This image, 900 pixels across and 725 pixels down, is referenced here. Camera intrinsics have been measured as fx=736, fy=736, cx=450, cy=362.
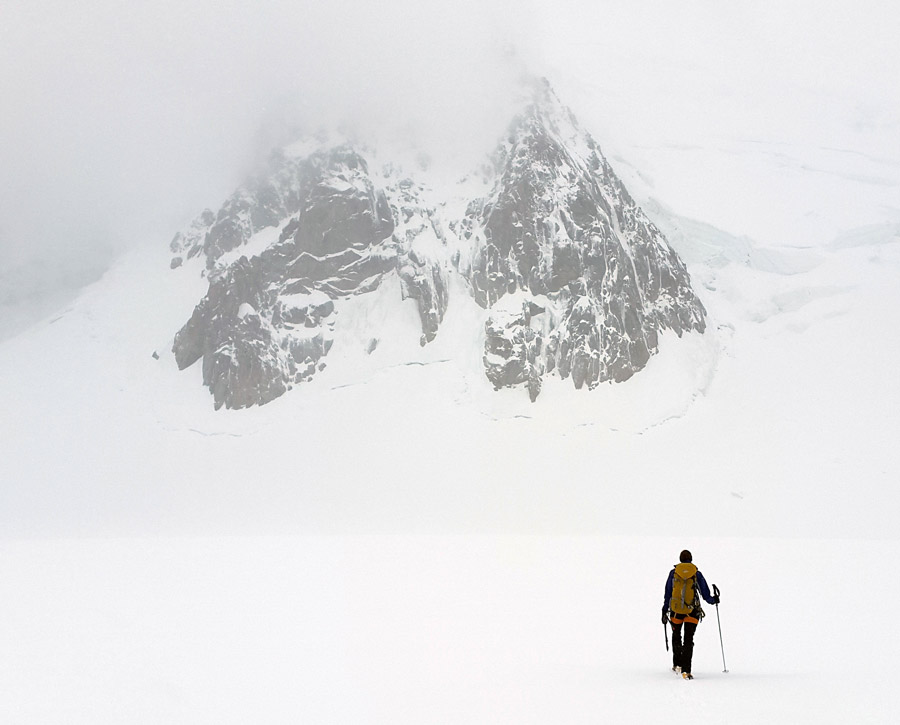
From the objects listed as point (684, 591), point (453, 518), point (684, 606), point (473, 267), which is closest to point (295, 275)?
point (473, 267)

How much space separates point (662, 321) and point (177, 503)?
40710mm

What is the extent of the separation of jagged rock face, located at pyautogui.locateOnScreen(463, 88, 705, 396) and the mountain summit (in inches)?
4.6

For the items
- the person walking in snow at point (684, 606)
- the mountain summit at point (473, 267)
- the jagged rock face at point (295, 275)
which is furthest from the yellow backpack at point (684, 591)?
the jagged rock face at point (295, 275)

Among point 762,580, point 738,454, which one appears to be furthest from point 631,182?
point 762,580

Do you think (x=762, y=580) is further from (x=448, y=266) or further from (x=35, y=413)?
(x=35, y=413)

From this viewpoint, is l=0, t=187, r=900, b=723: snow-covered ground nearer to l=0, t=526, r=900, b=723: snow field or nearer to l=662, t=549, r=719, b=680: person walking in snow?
l=0, t=526, r=900, b=723: snow field

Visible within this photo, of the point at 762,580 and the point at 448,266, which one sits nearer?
the point at 762,580

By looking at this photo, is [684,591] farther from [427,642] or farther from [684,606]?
[427,642]

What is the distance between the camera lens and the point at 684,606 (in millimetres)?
10695

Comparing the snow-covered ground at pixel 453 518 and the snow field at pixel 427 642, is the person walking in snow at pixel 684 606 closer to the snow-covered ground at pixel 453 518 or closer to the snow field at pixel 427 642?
the snow field at pixel 427 642

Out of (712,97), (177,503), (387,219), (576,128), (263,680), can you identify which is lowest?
(263,680)

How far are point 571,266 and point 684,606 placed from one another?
53.0m

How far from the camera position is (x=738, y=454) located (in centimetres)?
5231

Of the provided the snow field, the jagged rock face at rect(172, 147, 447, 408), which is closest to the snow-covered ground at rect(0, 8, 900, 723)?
the snow field
